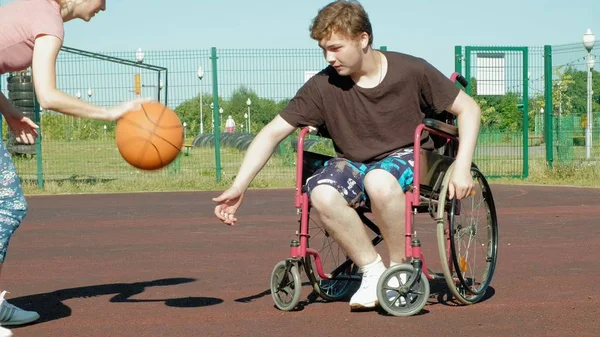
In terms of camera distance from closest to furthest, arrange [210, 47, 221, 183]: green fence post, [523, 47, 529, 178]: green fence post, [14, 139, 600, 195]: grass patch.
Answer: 1. [14, 139, 600, 195]: grass patch
2. [210, 47, 221, 183]: green fence post
3. [523, 47, 529, 178]: green fence post

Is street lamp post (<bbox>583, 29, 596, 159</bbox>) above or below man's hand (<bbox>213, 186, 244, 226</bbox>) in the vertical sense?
above

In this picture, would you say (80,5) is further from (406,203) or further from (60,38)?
(406,203)

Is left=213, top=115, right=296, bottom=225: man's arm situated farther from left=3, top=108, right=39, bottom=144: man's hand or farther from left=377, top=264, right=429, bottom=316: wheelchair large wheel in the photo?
left=3, top=108, right=39, bottom=144: man's hand

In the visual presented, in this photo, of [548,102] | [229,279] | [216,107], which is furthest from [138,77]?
[229,279]

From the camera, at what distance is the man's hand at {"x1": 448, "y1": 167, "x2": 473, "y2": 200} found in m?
4.84

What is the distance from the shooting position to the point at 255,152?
5230 mm

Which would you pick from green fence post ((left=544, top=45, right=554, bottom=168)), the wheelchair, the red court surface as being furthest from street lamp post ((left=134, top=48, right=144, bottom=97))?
the wheelchair

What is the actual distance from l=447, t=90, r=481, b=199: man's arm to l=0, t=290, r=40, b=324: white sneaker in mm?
2113

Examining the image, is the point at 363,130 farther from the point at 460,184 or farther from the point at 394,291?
the point at 394,291

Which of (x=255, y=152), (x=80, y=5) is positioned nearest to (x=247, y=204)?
(x=255, y=152)

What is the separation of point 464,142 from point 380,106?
46cm

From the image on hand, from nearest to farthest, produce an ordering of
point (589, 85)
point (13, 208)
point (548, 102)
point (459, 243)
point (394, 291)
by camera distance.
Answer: point (13, 208), point (394, 291), point (459, 243), point (548, 102), point (589, 85)

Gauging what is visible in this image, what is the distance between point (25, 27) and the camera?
438 cm

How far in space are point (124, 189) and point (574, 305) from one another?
37.2ft
